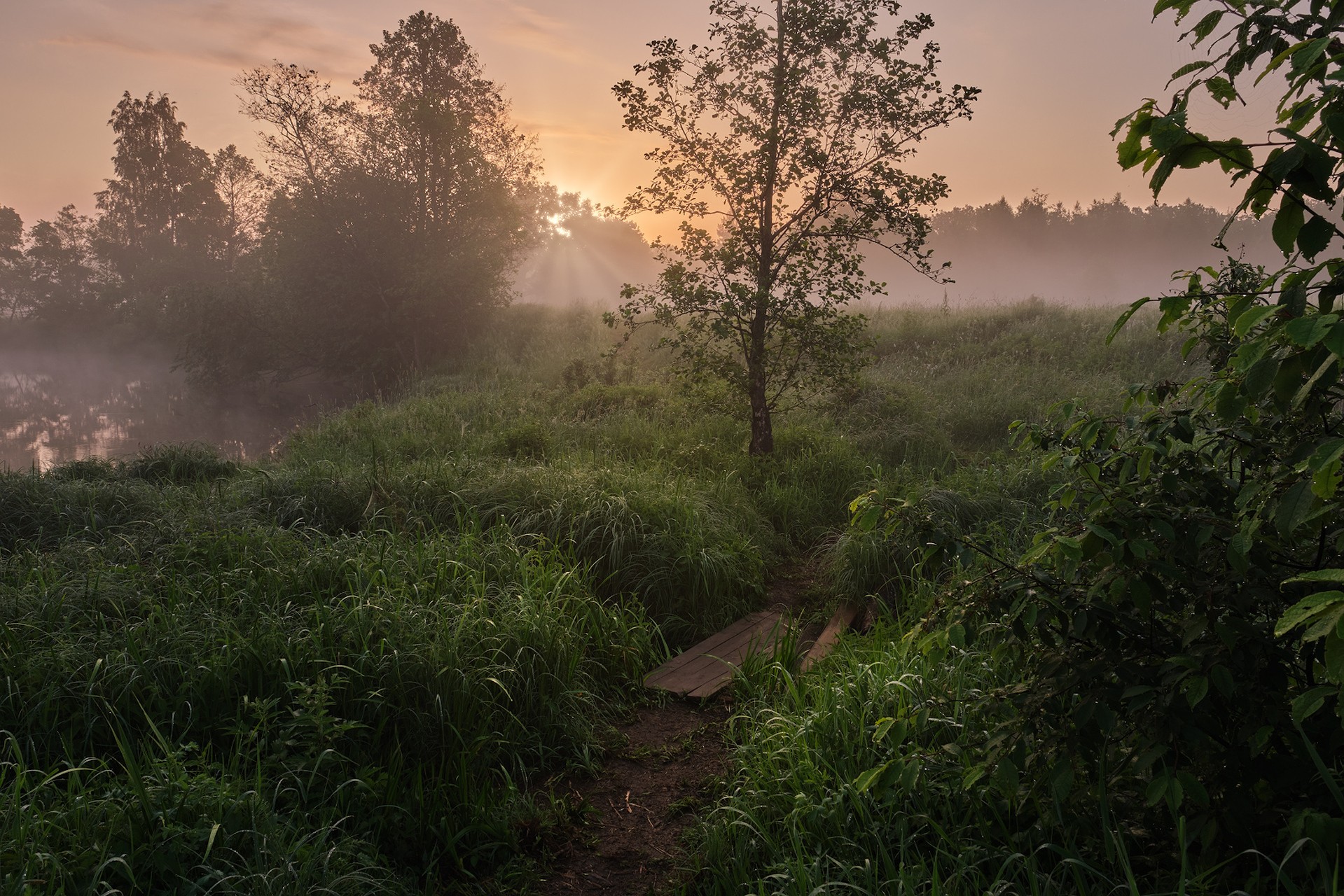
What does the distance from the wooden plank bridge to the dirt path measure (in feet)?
0.40

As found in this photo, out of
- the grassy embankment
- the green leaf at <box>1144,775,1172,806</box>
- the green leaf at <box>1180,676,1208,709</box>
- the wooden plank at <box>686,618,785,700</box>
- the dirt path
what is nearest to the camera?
the green leaf at <box>1180,676,1208,709</box>

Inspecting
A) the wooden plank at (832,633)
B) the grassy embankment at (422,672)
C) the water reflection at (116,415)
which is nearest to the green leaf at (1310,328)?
the grassy embankment at (422,672)

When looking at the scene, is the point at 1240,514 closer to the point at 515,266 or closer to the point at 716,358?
the point at 716,358

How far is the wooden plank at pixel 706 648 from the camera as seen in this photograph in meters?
4.92

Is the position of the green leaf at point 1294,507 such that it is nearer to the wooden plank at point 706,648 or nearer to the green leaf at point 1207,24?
the green leaf at point 1207,24

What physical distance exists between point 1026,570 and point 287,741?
299 centimetres

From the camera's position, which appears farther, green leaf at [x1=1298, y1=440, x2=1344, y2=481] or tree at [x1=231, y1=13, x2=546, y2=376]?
tree at [x1=231, y1=13, x2=546, y2=376]

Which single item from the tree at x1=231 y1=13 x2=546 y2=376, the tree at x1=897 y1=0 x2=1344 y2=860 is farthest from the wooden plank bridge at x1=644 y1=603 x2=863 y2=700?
the tree at x1=231 y1=13 x2=546 y2=376

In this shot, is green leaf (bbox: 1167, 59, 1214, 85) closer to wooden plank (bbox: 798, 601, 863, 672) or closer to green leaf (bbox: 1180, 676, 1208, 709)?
green leaf (bbox: 1180, 676, 1208, 709)

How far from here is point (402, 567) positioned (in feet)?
16.2

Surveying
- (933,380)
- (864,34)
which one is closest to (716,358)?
(864,34)

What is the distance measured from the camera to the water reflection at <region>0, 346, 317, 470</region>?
1725 centimetres

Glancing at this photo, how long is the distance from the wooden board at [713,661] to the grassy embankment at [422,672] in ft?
0.61

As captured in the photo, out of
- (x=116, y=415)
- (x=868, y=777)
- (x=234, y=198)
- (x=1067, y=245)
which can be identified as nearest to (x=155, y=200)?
(x=234, y=198)
